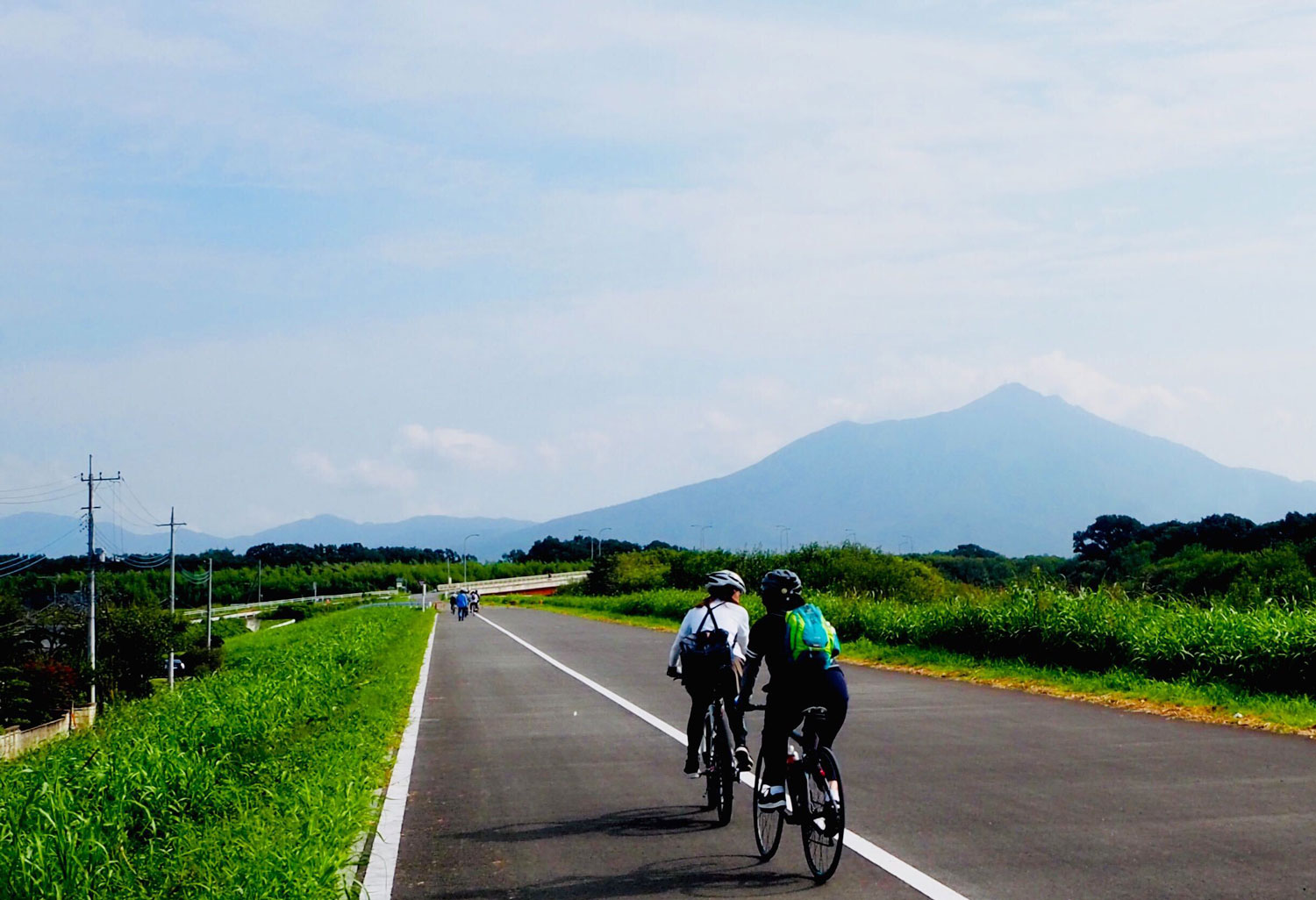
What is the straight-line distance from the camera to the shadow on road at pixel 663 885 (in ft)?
21.2

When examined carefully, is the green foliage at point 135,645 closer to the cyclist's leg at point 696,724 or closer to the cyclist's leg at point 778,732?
the cyclist's leg at point 696,724

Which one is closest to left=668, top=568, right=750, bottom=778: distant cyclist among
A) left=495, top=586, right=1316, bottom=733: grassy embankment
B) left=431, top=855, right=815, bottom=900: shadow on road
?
left=431, top=855, right=815, bottom=900: shadow on road

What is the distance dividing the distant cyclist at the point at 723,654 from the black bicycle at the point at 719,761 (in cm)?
7

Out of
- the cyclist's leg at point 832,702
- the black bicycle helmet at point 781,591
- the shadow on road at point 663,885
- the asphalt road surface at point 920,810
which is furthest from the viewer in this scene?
the black bicycle helmet at point 781,591

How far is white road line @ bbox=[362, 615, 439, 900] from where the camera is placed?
6777 mm

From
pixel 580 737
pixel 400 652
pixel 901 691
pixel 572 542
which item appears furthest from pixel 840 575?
pixel 572 542

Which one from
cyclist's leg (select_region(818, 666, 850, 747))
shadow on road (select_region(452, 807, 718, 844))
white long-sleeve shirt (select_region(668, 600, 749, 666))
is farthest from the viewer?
white long-sleeve shirt (select_region(668, 600, 749, 666))

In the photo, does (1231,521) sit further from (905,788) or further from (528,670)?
(905,788)

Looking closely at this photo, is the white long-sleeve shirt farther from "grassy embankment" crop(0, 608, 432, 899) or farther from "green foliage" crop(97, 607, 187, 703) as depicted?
"green foliage" crop(97, 607, 187, 703)

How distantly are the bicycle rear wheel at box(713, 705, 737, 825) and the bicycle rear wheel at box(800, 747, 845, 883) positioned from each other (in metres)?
1.42

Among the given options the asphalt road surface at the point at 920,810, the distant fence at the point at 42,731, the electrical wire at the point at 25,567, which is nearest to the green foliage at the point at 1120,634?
the asphalt road surface at the point at 920,810

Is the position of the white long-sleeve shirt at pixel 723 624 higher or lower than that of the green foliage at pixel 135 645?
higher

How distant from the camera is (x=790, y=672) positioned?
721cm

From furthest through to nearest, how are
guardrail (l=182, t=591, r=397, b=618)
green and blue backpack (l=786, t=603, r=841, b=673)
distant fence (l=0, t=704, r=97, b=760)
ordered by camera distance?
guardrail (l=182, t=591, r=397, b=618)
distant fence (l=0, t=704, r=97, b=760)
green and blue backpack (l=786, t=603, r=841, b=673)
